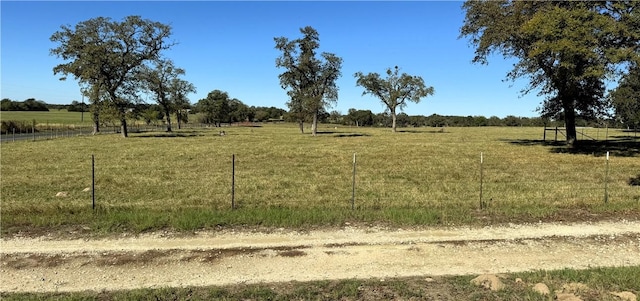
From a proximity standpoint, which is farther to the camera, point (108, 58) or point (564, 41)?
point (108, 58)

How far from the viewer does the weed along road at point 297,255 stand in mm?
6052

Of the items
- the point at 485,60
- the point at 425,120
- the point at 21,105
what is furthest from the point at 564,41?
the point at 21,105

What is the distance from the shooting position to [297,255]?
6.99 metres

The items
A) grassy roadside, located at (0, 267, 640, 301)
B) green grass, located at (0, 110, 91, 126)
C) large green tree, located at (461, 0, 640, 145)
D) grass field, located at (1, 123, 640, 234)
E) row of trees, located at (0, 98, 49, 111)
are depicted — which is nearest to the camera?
grassy roadside, located at (0, 267, 640, 301)

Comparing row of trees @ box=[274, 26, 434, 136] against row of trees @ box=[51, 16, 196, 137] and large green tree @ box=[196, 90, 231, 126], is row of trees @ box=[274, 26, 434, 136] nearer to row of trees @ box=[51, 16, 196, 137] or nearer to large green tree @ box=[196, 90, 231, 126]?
row of trees @ box=[51, 16, 196, 137]

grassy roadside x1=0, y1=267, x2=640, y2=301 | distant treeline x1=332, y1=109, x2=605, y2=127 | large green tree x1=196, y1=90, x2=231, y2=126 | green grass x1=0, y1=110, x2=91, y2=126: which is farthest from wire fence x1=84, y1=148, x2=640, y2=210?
distant treeline x1=332, y1=109, x2=605, y2=127

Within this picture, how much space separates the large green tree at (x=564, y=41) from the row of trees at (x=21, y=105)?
5288 inches

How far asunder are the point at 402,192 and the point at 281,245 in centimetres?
697

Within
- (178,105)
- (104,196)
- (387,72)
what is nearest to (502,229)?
(104,196)

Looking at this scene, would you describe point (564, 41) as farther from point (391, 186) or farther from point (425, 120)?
point (425, 120)

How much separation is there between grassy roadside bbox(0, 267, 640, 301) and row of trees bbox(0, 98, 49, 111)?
143411 millimetres

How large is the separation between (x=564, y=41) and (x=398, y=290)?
66.6 feet

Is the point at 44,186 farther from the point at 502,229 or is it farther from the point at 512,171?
the point at 512,171

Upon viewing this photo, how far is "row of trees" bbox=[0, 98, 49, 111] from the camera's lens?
125 m
